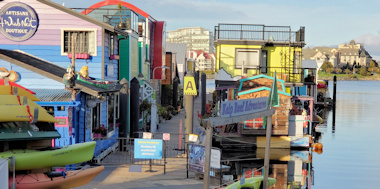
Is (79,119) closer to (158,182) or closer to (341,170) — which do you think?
(158,182)

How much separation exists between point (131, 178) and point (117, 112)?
391 inches

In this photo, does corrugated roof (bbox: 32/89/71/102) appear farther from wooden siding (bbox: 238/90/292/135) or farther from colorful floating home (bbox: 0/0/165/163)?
wooden siding (bbox: 238/90/292/135)

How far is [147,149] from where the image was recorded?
19203 millimetres

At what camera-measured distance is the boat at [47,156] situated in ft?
44.2

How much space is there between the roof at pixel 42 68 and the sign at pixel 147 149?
234cm

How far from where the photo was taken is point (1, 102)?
45.8 feet

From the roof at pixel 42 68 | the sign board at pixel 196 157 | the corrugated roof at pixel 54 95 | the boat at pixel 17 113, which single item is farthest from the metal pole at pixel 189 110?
the boat at pixel 17 113

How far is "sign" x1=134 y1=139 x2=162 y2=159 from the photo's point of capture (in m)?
19.1

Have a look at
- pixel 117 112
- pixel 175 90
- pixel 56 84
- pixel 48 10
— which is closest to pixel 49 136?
pixel 56 84

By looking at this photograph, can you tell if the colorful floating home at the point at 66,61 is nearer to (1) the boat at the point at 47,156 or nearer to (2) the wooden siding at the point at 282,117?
(1) the boat at the point at 47,156

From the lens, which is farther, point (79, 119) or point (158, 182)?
point (79, 119)

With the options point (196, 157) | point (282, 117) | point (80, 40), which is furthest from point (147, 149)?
point (282, 117)

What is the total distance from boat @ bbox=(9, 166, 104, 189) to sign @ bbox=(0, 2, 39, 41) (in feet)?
33.9

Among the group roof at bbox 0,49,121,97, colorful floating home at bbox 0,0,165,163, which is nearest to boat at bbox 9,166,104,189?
colorful floating home at bbox 0,0,165,163
